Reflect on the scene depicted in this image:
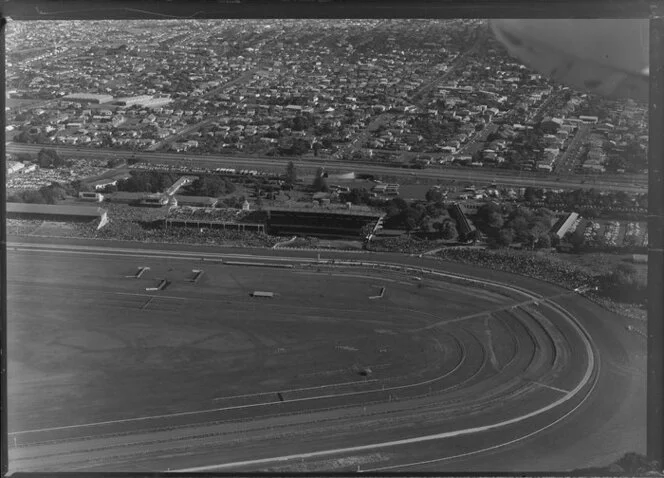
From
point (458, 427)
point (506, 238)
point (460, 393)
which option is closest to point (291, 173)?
point (506, 238)

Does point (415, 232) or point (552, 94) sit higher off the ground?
point (552, 94)

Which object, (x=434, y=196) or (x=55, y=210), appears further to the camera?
(x=55, y=210)

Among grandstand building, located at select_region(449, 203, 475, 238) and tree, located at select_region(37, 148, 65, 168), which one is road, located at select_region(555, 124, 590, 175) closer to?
grandstand building, located at select_region(449, 203, 475, 238)

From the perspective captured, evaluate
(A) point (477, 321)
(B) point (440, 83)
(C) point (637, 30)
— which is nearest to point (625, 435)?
(A) point (477, 321)

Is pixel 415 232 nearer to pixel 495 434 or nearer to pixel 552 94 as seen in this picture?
pixel 552 94

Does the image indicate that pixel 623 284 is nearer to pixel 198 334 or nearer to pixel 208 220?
pixel 198 334
